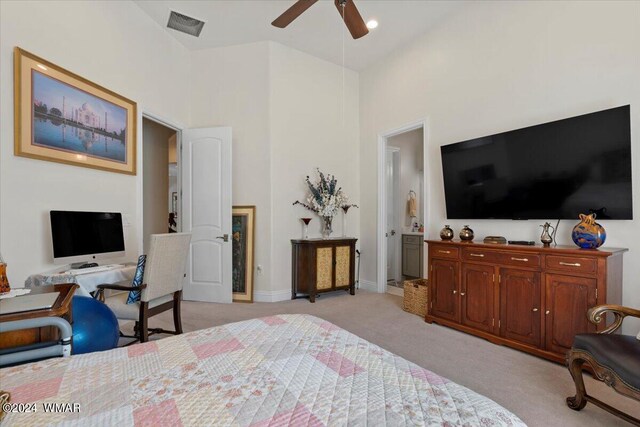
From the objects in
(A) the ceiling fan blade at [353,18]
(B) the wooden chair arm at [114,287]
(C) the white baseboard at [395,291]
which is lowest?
(C) the white baseboard at [395,291]

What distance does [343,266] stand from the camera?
4.66 meters

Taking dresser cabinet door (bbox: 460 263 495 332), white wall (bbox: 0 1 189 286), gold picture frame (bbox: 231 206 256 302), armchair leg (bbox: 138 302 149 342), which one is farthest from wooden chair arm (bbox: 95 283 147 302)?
dresser cabinet door (bbox: 460 263 495 332)

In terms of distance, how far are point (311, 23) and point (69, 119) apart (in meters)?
2.88

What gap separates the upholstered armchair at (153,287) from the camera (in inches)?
96.9

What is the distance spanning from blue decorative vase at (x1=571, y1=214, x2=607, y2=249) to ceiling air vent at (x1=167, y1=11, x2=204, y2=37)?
453cm

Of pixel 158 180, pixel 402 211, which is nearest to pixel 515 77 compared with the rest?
pixel 402 211

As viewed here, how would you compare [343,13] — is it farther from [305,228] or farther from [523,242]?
[305,228]

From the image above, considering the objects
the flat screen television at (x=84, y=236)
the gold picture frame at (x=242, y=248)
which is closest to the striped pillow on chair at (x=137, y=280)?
the flat screen television at (x=84, y=236)

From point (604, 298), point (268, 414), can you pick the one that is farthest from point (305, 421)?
point (604, 298)

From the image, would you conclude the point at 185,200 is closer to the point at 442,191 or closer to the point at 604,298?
the point at 442,191

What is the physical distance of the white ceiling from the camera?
11.7 ft

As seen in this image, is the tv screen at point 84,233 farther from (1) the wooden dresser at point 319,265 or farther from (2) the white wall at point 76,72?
(1) the wooden dresser at point 319,265

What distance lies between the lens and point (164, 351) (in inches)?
45.9

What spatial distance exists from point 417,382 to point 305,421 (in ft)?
1.27
